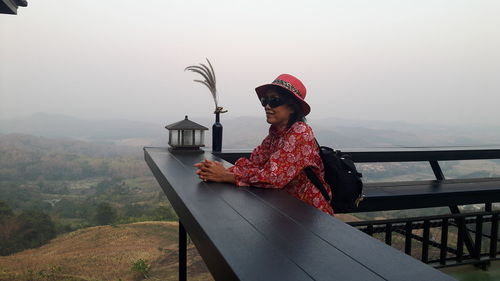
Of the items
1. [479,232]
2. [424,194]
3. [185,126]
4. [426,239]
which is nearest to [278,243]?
[185,126]

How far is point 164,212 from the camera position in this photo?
12312 mm

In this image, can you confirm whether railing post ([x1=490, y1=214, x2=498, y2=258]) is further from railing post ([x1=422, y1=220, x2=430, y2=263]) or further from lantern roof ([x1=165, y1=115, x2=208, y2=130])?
lantern roof ([x1=165, y1=115, x2=208, y2=130])

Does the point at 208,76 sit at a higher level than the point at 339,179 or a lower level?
higher

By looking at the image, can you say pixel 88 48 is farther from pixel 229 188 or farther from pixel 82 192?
pixel 229 188

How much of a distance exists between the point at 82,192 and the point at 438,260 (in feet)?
76.6

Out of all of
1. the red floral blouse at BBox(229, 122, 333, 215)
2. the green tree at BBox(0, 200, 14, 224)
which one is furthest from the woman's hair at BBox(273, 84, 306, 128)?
the green tree at BBox(0, 200, 14, 224)

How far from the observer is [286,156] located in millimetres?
1570

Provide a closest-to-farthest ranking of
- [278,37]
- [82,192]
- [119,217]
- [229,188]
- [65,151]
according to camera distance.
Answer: [229,188] < [278,37] < [119,217] < [82,192] < [65,151]

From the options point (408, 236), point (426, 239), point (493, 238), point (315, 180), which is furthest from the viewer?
point (493, 238)

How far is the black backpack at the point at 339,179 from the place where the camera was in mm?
1682

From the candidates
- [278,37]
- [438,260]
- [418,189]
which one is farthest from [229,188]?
[278,37]

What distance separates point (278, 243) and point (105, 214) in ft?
53.4

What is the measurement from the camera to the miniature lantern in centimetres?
286

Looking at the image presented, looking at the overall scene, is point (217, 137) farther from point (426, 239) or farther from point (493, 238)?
point (493, 238)
